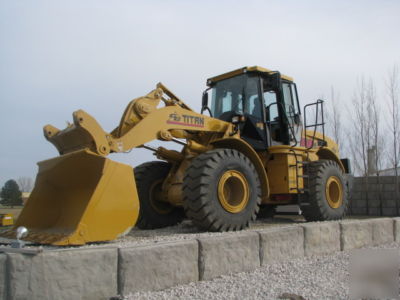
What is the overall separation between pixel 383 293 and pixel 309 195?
3442mm

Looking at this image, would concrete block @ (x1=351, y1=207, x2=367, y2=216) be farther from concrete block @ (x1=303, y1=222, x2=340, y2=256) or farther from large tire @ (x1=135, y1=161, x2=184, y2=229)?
large tire @ (x1=135, y1=161, x2=184, y2=229)

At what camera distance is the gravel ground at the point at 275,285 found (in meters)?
3.41

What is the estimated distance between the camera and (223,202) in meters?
5.26

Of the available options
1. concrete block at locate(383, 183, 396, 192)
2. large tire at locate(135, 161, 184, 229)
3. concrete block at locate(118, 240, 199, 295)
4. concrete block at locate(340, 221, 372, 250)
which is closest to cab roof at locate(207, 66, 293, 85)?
large tire at locate(135, 161, 184, 229)

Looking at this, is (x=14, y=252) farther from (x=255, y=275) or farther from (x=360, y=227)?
(x=360, y=227)

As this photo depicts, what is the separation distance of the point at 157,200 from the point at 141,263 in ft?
10.8

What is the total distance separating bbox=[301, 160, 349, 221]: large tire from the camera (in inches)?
273

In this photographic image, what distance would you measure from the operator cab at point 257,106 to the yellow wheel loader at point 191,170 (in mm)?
19

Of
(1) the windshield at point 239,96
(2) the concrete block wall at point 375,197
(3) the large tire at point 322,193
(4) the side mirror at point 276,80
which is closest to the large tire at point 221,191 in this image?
(1) the windshield at point 239,96

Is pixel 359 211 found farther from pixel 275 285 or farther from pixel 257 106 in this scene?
pixel 275 285

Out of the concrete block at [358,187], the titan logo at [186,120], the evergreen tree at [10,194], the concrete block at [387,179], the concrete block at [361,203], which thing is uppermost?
the titan logo at [186,120]

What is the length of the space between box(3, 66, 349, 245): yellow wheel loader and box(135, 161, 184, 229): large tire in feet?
0.06

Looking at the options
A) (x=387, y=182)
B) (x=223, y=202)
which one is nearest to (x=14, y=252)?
(x=223, y=202)

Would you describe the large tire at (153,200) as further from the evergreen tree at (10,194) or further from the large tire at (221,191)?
the evergreen tree at (10,194)
